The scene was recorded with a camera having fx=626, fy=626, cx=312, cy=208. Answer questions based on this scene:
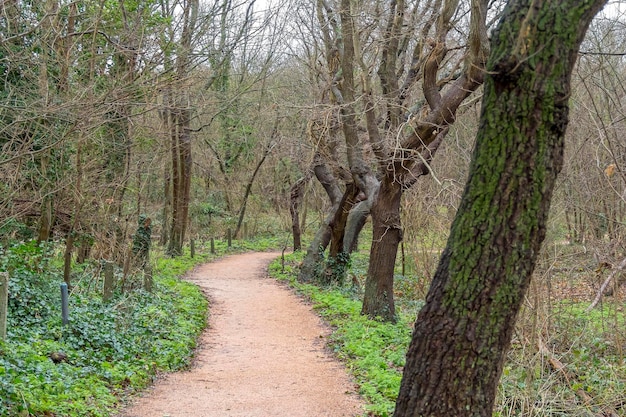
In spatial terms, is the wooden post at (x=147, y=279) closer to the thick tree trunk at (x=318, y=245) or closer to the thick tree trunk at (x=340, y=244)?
the thick tree trunk at (x=340, y=244)

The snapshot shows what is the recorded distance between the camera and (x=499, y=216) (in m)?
3.90

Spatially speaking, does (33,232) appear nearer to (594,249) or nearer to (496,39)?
(594,249)

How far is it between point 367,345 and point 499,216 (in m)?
6.44

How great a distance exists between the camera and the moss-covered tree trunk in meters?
3.67

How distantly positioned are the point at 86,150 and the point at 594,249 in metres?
9.59

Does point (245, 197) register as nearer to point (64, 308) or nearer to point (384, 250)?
point (384, 250)

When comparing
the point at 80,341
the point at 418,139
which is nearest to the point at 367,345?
the point at 418,139

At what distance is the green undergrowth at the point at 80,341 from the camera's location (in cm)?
606

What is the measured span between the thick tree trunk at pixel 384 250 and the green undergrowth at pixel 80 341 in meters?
3.36

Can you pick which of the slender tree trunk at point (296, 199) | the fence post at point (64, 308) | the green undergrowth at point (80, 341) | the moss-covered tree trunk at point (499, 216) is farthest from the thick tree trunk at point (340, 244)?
the moss-covered tree trunk at point (499, 216)

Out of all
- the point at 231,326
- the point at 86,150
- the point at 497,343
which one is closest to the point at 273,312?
the point at 231,326

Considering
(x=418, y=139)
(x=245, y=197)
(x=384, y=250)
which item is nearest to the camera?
(x=418, y=139)

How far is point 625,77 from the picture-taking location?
469 inches

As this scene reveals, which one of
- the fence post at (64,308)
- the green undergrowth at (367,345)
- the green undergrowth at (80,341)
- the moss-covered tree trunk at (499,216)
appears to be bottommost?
the green undergrowth at (367,345)
